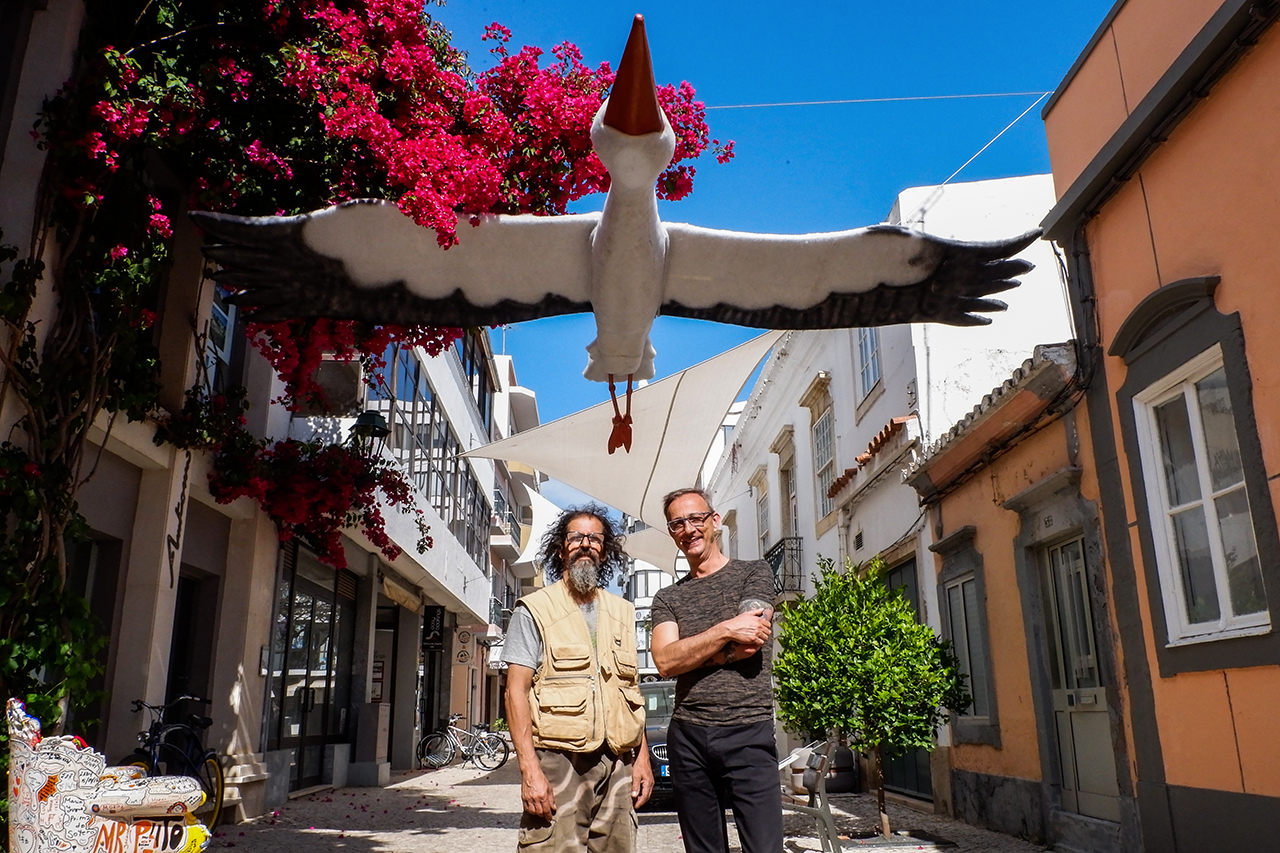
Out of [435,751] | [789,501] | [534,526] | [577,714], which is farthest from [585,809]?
[534,526]

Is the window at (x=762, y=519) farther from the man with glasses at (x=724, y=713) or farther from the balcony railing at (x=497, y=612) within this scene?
the man with glasses at (x=724, y=713)

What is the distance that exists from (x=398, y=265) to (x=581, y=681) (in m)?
2.12

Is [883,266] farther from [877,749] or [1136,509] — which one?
[877,749]

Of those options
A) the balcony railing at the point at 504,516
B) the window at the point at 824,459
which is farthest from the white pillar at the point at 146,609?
the balcony railing at the point at 504,516

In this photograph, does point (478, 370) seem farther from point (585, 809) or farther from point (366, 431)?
point (585, 809)

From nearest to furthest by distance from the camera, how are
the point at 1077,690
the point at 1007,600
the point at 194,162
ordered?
the point at 194,162, the point at 1077,690, the point at 1007,600

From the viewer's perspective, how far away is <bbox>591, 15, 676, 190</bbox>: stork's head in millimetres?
3146

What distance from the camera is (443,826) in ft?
29.6

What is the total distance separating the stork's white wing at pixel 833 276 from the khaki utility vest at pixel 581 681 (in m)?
1.62

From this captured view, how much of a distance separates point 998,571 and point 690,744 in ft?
21.4

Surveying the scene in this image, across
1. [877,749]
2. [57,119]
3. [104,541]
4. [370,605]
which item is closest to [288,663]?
[370,605]

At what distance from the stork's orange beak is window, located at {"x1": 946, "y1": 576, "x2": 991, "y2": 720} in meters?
7.27

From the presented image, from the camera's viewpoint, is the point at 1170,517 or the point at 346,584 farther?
the point at 346,584

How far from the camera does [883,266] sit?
14.6 feet
